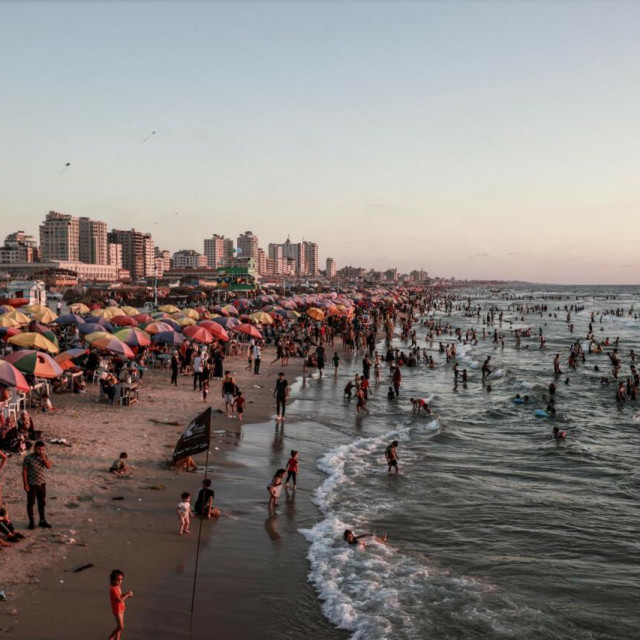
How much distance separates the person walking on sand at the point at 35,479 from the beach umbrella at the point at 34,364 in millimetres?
5495

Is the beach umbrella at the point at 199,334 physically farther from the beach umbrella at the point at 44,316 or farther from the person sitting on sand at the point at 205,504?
the person sitting on sand at the point at 205,504

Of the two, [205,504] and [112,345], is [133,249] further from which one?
[205,504]

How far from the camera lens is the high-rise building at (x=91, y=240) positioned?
16600 centimetres

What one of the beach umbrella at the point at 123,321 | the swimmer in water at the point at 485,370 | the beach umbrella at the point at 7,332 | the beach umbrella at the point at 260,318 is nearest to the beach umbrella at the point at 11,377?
the beach umbrella at the point at 7,332

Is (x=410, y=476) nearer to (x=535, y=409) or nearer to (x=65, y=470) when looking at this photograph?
(x=65, y=470)

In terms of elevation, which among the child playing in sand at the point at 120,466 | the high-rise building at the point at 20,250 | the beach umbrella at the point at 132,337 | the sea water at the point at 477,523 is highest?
the high-rise building at the point at 20,250

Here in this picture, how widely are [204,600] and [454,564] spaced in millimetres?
3989

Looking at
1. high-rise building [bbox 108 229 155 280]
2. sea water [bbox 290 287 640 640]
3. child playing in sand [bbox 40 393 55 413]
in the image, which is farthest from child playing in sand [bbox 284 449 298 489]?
high-rise building [bbox 108 229 155 280]

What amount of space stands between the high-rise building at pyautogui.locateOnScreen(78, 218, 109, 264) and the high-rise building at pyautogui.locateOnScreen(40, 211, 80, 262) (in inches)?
67.1

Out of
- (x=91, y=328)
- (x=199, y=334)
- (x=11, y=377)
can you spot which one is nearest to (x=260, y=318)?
(x=199, y=334)

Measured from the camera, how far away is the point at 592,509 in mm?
11789

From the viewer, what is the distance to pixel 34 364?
525 inches

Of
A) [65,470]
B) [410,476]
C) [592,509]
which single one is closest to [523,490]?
[592,509]

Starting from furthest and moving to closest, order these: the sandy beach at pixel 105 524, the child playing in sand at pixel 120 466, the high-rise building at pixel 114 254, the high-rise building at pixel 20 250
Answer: the high-rise building at pixel 114 254
the high-rise building at pixel 20 250
the child playing in sand at pixel 120 466
the sandy beach at pixel 105 524
